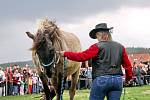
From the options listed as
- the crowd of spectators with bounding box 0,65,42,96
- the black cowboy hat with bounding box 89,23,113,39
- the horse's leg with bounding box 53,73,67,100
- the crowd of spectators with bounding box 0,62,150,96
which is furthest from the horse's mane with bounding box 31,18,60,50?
the crowd of spectators with bounding box 0,65,42,96

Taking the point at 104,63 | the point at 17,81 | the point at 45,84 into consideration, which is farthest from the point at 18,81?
the point at 104,63

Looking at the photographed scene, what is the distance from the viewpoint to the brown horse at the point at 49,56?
1143cm

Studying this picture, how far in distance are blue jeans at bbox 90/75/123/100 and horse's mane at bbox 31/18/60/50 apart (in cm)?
344

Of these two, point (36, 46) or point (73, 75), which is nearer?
point (36, 46)

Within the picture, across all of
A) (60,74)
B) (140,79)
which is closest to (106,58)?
(60,74)

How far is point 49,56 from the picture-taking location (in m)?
11.4

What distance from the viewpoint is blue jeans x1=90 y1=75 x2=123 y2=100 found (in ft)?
26.7

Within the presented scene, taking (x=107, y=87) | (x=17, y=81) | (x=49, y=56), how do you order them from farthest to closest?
(x=17, y=81)
(x=49, y=56)
(x=107, y=87)

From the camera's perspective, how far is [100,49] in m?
8.15

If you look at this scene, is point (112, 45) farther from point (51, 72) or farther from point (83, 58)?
point (51, 72)

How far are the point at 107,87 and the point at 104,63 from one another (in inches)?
17.0

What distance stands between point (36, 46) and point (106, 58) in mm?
3521

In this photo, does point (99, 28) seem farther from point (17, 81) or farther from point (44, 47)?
point (17, 81)

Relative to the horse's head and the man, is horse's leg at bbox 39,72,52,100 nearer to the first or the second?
→ the horse's head
